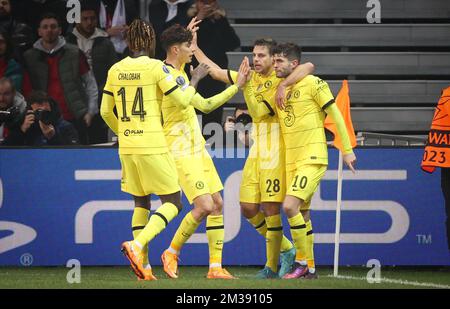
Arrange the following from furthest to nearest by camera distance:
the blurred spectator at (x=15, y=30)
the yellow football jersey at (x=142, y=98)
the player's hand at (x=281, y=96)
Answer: the blurred spectator at (x=15, y=30), the player's hand at (x=281, y=96), the yellow football jersey at (x=142, y=98)

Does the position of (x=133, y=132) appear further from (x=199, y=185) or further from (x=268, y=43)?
(x=268, y=43)

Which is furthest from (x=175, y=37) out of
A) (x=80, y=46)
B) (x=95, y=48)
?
(x=80, y=46)

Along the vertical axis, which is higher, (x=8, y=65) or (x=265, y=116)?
(x=8, y=65)

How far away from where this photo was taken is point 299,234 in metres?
10.8

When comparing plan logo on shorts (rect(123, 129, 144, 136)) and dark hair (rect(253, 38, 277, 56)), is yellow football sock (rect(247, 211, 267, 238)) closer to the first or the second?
dark hair (rect(253, 38, 277, 56))

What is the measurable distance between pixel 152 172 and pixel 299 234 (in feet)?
5.21

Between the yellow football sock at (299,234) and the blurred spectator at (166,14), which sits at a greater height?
the blurred spectator at (166,14)

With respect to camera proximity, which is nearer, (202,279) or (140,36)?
(140,36)

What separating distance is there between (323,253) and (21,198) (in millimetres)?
3308

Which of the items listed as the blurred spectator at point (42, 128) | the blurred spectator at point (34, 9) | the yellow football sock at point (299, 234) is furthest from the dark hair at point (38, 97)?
the yellow football sock at point (299, 234)

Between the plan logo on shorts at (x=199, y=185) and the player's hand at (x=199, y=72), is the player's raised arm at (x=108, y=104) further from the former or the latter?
the plan logo on shorts at (x=199, y=185)

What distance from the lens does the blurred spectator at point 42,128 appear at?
517 inches

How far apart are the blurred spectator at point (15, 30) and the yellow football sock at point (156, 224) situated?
16.9ft

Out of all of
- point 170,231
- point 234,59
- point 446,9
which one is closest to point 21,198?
point 170,231
